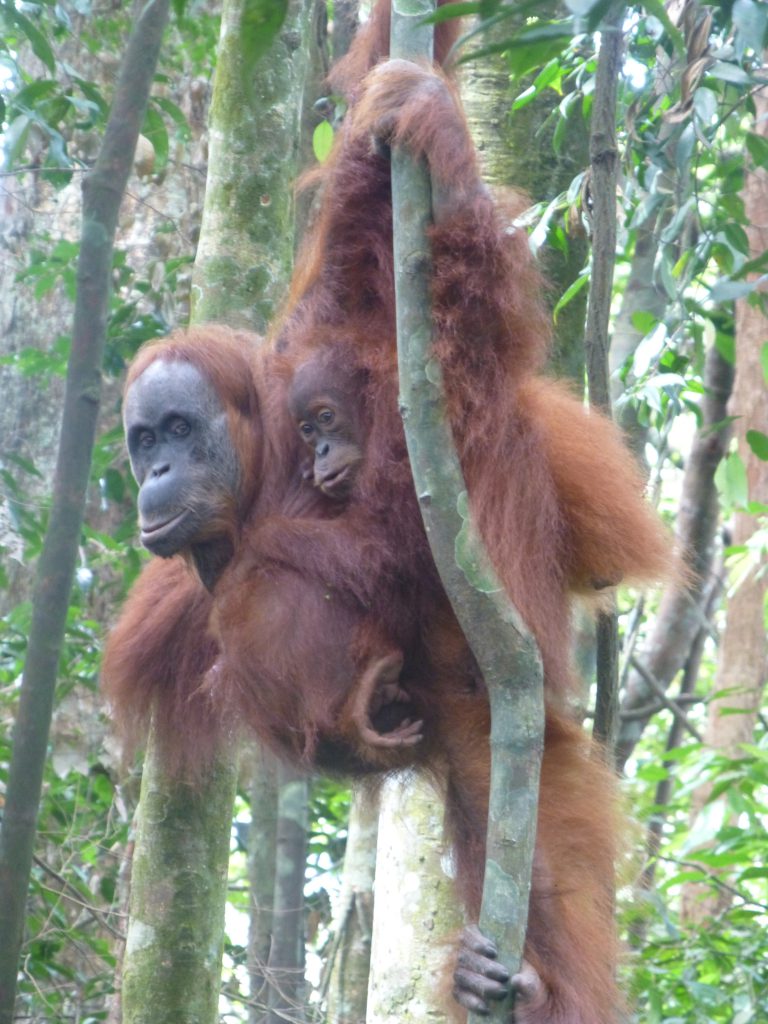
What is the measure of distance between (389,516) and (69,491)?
64cm

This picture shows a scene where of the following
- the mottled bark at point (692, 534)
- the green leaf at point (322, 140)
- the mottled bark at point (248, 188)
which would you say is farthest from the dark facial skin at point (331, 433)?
the mottled bark at point (692, 534)

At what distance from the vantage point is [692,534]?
5035 millimetres

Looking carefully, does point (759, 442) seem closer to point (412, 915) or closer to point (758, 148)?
point (758, 148)

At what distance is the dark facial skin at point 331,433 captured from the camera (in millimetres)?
2496

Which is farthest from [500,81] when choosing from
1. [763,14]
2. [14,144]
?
[763,14]

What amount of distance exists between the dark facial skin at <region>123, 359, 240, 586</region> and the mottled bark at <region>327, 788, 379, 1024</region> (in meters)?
1.78

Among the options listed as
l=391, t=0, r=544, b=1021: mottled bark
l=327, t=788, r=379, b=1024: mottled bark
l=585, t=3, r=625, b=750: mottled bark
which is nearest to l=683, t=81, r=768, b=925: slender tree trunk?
l=327, t=788, r=379, b=1024: mottled bark

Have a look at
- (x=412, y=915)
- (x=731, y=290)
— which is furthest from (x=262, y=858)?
(x=731, y=290)

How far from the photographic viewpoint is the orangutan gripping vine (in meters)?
2.28

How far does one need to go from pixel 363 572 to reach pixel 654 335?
932 mm

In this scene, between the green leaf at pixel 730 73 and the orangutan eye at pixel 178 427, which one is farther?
the orangutan eye at pixel 178 427

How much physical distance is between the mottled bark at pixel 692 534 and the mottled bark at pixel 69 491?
243cm

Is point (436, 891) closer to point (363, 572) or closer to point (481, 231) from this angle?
point (363, 572)

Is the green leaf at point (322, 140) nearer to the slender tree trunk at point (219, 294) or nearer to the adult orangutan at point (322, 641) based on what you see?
the slender tree trunk at point (219, 294)
